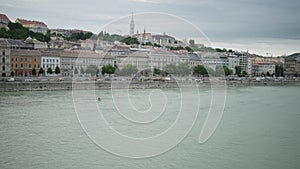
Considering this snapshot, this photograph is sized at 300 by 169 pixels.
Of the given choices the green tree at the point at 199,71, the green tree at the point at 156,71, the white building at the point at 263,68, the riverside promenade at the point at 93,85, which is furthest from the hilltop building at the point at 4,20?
the white building at the point at 263,68

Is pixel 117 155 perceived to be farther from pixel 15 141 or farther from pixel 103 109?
pixel 103 109

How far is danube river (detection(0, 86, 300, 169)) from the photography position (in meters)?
4.55

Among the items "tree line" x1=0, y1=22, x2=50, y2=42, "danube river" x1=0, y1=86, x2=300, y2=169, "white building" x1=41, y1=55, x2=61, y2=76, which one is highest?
"tree line" x1=0, y1=22, x2=50, y2=42

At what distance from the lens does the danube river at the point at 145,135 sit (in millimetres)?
4547

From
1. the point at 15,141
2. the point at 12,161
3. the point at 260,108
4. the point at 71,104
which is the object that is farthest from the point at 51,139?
the point at 260,108

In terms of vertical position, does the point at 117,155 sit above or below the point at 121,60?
below

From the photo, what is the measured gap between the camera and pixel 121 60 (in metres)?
22.8

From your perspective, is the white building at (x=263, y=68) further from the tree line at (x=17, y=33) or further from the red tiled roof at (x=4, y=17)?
the red tiled roof at (x=4, y=17)

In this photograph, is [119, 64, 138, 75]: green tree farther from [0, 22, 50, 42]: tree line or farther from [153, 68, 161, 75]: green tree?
[0, 22, 50, 42]: tree line

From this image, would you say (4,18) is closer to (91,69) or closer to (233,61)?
(91,69)

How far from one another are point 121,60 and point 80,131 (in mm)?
16731

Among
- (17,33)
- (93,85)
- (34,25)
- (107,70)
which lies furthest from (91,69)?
(34,25)

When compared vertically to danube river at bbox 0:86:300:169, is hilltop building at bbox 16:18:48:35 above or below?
above

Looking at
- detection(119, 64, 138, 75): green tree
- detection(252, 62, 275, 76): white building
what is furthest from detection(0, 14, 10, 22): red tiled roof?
detection(252, 62, 275, 76): white building
